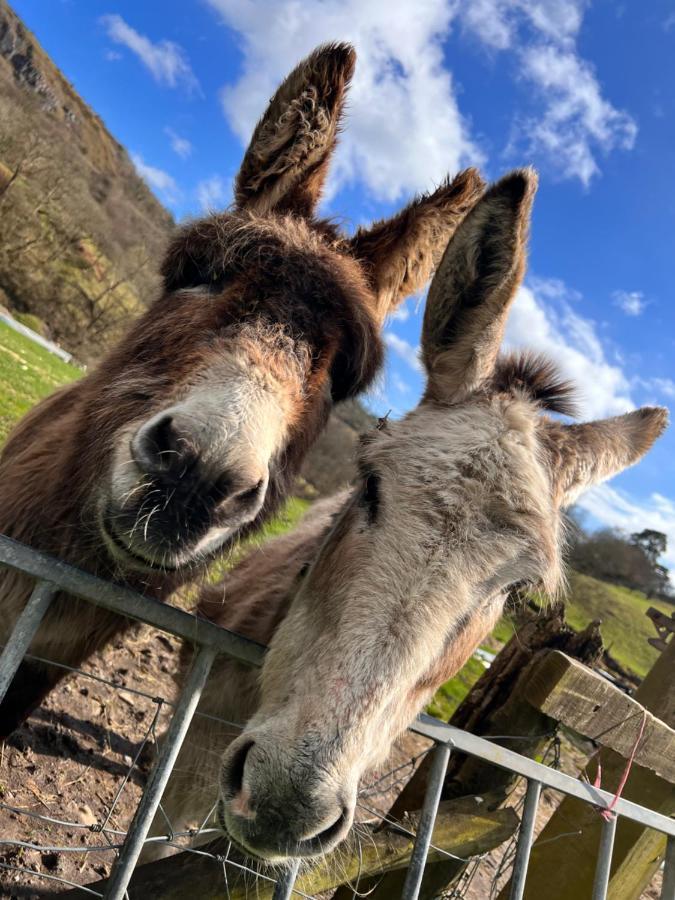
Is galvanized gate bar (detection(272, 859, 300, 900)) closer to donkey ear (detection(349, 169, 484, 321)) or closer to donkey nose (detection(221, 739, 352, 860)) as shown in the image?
donkey nose (detection(221, 739, 352, 860))

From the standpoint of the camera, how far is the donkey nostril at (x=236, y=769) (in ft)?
5.41

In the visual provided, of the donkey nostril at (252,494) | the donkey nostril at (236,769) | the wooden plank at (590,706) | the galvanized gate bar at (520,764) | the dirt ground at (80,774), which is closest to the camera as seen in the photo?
the donkey nostril at (236,769)

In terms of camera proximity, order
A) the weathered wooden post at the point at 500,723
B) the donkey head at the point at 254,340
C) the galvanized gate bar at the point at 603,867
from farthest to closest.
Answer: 1. the weathered wooden post at the point at 500,723
2. the galvanized gate bar at the point at 603,867
3. the donkey head at the point at 254,340

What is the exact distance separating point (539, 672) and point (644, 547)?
184 feet

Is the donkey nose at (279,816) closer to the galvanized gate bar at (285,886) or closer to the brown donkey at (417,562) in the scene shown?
the brown donkey at (417,562)

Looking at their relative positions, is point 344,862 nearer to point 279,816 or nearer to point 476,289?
point 279,816

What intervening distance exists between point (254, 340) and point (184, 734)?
1.53 m

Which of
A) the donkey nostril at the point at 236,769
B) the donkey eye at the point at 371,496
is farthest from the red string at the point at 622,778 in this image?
the donkey nostril at the point at 236,769

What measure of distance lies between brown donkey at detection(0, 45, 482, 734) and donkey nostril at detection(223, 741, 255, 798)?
610 mm

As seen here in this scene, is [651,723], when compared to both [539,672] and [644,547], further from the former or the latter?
[644,547]

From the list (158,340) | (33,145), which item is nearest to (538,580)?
(158,340)

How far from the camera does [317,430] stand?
2879mm

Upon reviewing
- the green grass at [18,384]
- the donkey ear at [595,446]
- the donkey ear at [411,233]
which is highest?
the donkey ear at [411,233]

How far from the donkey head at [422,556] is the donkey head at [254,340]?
1.46ft
